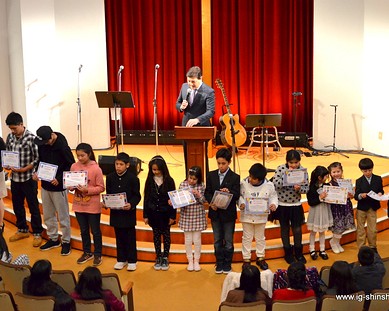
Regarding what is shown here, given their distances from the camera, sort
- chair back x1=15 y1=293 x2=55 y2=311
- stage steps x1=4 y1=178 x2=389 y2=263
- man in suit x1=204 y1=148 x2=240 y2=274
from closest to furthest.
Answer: chair back x1=15 y1=293 x2=55 y2=311 < man in suit x1=204 y1=148 x2=240 y2=274 < stage steps x1=4 y1=178 x2=389 y2=263

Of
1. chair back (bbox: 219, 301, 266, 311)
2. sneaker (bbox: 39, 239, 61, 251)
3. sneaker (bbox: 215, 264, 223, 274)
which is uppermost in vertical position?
chair back (bbox: 219, 301, 266, 311)

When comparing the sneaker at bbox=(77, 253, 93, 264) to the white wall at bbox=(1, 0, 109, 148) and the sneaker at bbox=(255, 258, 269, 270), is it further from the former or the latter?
the white wall at bbox=(1, 0, 109, 148)

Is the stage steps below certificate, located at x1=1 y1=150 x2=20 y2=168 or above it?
below

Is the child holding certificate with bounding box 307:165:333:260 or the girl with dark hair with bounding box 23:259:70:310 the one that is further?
the child holding certificate with bounding box 307:165:333:260

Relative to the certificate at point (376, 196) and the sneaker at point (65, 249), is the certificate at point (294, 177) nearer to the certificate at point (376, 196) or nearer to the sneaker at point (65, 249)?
the certificate at point (376, 196)

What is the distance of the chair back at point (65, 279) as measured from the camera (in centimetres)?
500

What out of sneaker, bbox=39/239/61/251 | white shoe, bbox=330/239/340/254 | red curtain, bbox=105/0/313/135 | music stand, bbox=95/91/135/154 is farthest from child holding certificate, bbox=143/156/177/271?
red curtain, bbox=105/0/313/135

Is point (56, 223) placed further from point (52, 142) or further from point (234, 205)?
point (234, 205)

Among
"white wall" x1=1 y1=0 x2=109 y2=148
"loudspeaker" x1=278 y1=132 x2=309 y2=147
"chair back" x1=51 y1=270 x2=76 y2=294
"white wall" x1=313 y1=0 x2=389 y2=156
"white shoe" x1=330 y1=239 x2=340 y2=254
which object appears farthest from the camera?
"loudspeaker" x1=278 y1=132 x2=309 y2=147

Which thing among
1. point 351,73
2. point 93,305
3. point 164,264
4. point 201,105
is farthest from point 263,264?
point 351,73

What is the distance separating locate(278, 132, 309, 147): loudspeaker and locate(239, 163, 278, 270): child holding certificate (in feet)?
15.3

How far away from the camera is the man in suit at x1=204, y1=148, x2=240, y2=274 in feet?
21.2

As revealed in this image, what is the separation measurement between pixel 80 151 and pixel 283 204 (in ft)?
7.29

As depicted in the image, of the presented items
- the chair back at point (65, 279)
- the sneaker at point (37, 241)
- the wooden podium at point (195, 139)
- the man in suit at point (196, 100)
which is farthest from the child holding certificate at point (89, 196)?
the chair back at point (65, 279)
